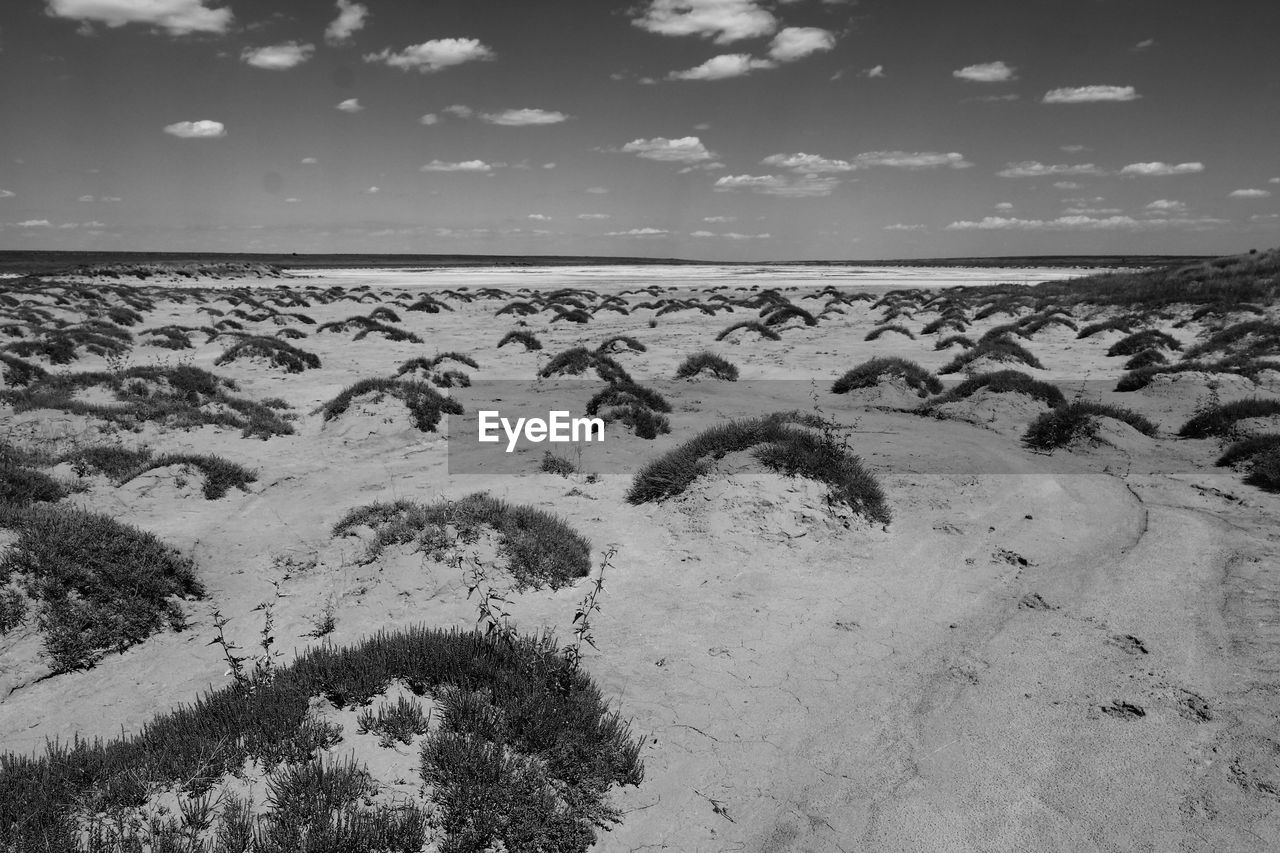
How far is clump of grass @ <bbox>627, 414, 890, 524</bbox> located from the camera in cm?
852

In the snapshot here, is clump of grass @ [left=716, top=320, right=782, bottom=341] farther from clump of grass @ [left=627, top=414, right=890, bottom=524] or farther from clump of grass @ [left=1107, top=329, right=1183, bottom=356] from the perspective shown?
clump of grass @ [left=627, top=414, right=890, bottom=524]

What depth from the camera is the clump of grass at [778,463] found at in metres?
8.52

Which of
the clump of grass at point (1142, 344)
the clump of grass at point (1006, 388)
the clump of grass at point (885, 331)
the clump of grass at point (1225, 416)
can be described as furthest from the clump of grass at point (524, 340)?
the clump of grass at point (1142, 344)

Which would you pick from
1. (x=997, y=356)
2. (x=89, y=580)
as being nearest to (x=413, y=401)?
(x=89, y=580)

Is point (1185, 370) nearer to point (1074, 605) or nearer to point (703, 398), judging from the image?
point (703, 398)

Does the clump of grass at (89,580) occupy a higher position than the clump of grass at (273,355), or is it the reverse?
the clump of grass at (273,355)

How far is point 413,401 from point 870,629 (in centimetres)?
997

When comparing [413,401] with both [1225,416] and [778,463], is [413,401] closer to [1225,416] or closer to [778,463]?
[778,463]

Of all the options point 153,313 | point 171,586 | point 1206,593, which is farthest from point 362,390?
point 153,313

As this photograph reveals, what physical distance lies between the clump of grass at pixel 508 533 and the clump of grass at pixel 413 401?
5.03 meters

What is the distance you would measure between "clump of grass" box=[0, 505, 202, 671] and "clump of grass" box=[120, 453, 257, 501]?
96.2 inches

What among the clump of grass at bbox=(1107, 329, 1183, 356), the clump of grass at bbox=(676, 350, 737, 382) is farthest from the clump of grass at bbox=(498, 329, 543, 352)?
the clump of grass at bbox=(1107, 329, 1183, 356)

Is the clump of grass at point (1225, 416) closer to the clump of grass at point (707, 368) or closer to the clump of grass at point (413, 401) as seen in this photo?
the clump of grass at point (707, 368)

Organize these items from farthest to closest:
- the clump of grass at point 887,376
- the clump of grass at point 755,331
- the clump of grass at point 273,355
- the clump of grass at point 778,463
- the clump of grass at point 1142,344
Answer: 1. the clump of grass at point 755,331
2. the clump of grass at point 1142,344
3. the clump of grass at point 273,355
4. the clump of grass at point 887,376
5. the clump of grass at point 778,463
